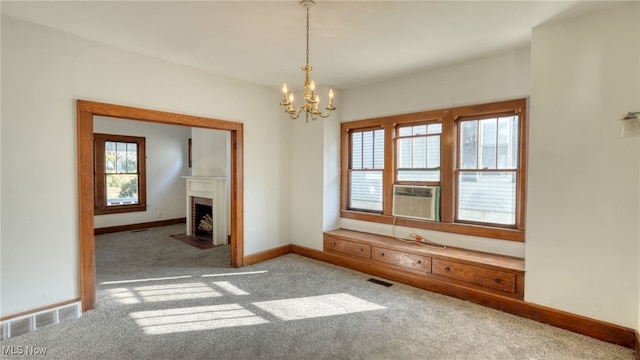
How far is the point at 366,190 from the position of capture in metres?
4.75

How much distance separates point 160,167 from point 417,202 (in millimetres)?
6621

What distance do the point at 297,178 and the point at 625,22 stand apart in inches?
159

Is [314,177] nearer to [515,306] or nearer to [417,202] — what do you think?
[417,202]

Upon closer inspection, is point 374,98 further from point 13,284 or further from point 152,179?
point 152,179

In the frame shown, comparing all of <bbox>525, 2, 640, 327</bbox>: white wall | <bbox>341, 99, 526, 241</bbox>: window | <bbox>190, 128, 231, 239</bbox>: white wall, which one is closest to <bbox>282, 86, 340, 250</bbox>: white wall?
<bbox>341, 99, 526, 241</bbox>: window

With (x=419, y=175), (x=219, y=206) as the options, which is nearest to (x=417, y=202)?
(x=419, y=175)

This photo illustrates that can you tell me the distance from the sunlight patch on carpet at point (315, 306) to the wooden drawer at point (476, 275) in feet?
2.93

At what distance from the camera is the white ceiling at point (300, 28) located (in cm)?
239

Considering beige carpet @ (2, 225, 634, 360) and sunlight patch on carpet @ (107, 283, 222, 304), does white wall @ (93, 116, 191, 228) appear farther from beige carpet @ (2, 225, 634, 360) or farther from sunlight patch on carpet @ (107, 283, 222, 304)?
sunlight patch on carpet @ (107, 283, 222, 304)

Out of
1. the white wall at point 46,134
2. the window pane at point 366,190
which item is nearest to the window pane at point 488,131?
the window pane at point 366,190

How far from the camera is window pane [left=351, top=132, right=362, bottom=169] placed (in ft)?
15.8

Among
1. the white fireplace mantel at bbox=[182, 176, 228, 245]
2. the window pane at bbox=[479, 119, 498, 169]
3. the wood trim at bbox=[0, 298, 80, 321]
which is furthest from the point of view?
the white fireplace mantel at bbox=[182, 176, 228, 245]

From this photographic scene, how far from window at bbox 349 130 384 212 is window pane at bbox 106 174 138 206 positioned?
5588 millimetres

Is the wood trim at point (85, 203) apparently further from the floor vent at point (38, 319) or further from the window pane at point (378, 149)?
the window pane at point (378, 149)
